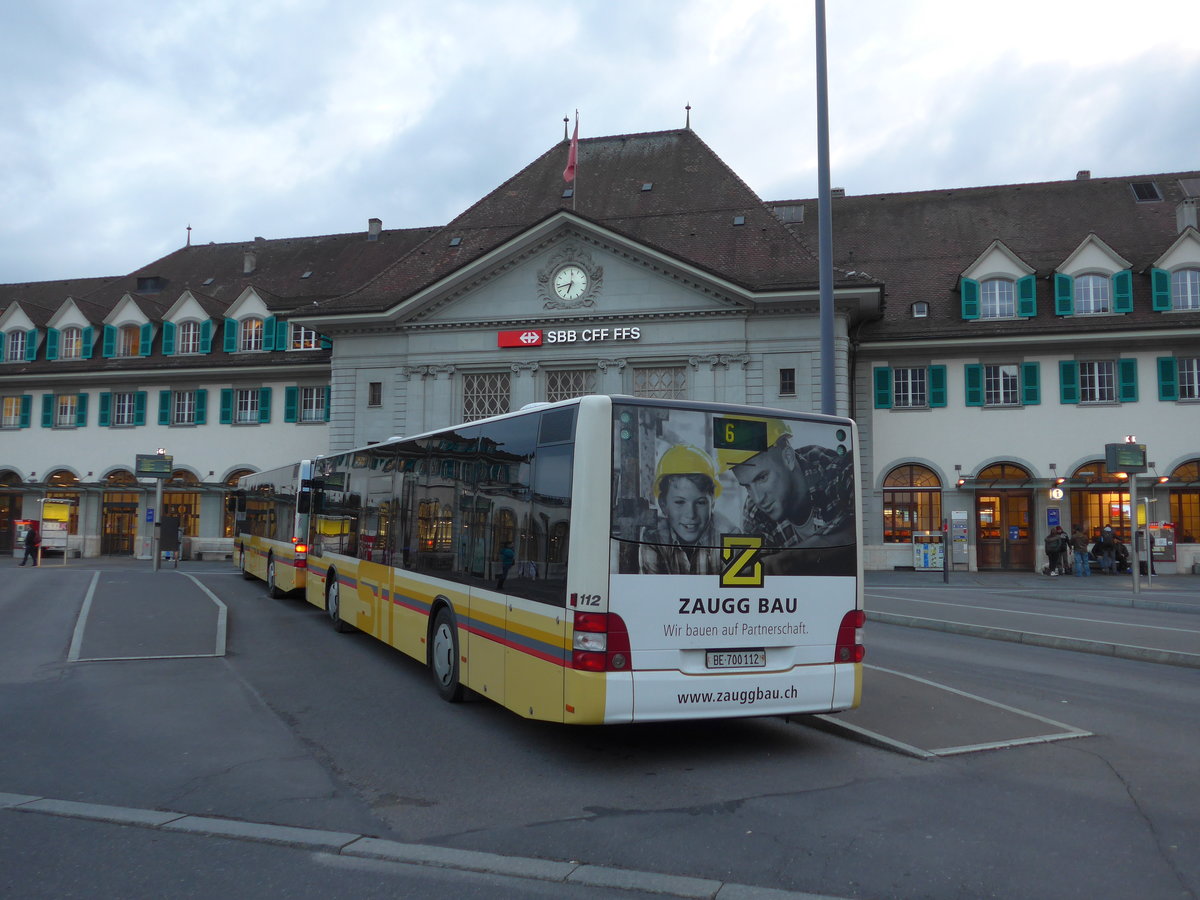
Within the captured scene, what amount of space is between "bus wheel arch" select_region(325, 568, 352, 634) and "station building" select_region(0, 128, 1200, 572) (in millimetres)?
19827

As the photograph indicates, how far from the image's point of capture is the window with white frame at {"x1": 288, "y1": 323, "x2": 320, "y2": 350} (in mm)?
41419

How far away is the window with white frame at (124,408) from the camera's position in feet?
140

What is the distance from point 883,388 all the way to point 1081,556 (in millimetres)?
8403

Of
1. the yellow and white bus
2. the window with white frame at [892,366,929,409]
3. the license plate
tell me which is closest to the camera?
the license plate

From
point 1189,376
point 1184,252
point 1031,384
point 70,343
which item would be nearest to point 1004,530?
point 1031,384

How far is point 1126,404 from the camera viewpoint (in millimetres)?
33000

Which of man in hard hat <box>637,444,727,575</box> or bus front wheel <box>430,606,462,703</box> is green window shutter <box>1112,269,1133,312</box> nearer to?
bus front wheel <box>430,606,462,703</box>

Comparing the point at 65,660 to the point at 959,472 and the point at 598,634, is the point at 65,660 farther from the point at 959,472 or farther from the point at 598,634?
the point at 959,472

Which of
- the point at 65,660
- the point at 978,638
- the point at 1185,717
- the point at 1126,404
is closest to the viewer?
the point at 1185,717

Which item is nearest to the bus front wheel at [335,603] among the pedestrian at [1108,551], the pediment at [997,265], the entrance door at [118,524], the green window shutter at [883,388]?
the green window shutter at [883,388]

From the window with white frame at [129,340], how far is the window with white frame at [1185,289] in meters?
40.2

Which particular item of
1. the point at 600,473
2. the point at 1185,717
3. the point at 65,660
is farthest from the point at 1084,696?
the point at 65,660

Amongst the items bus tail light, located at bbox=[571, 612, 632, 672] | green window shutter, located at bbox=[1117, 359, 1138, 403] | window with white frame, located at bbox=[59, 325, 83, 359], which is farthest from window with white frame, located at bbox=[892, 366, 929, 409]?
window with white frame, located at bbox=[59, 325, 83, 359]

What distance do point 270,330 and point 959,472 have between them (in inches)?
1092
